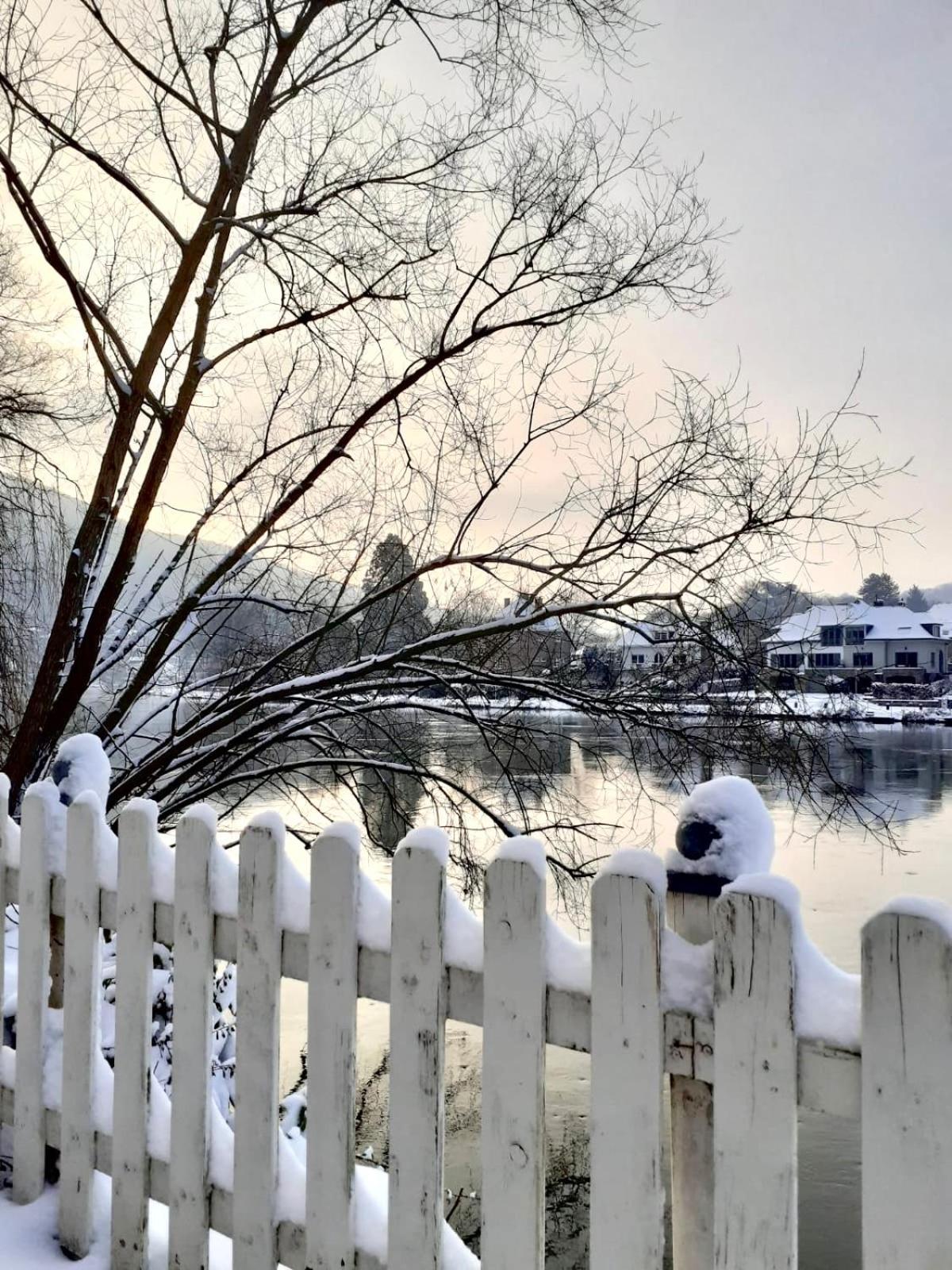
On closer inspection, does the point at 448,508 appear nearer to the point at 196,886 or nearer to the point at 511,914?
the point at 196,886

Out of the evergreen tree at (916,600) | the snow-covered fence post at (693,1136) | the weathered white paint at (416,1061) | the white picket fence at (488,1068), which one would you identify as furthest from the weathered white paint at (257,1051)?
the evergreen tree at (916,600)

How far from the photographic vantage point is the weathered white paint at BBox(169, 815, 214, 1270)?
1.66 metres

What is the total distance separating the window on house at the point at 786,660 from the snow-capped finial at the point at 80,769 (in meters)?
2.27

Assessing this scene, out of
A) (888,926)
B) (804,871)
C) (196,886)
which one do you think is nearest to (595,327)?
(196,886)

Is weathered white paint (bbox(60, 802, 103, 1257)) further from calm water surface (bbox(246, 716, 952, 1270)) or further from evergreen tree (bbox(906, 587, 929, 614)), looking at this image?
evergreen tree (bbox(906, 587, 929, 614))

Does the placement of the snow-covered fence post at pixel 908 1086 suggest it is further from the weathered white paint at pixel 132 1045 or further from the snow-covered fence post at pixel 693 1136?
the weathered white paint at pixel 132 1045

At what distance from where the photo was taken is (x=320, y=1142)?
1465 millimetres

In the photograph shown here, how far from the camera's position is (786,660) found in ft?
10.7

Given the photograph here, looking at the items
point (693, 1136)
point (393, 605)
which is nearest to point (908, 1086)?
point (693, 1136)

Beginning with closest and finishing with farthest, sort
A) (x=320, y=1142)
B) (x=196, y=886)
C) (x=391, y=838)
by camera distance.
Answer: (x=320, y=1142), (x=196, y=886), (x=391, y=838)

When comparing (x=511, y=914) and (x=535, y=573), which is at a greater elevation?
(x=535, y=573)

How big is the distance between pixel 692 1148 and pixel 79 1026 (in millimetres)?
1425

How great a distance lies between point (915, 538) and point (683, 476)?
2.72ft

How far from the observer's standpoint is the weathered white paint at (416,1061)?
1353 mm
